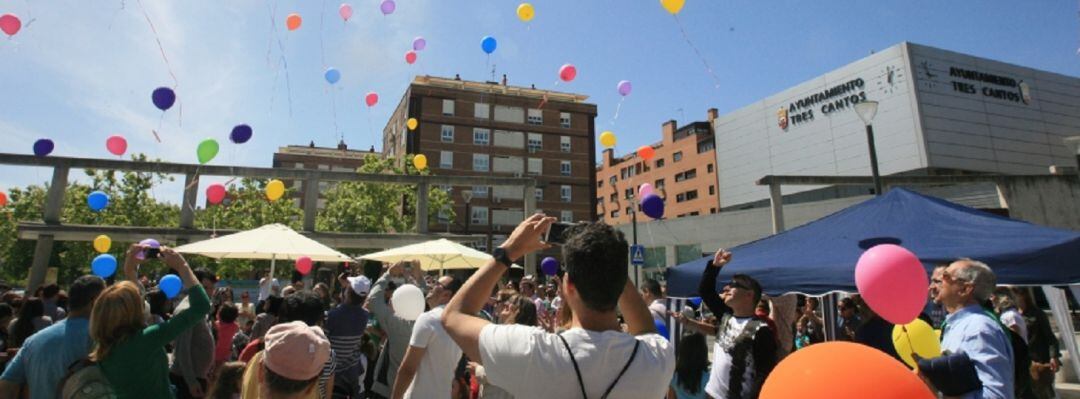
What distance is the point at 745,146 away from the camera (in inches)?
1615

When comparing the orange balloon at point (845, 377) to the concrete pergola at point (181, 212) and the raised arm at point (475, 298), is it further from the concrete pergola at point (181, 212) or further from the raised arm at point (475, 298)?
the concrete pergola at point (181, 212)

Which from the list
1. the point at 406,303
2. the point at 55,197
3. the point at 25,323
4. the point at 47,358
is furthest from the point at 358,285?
the point at 55,197

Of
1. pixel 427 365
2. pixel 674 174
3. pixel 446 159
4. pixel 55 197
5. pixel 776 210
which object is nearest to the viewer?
pixel 427 365

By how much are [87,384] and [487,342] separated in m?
2.54

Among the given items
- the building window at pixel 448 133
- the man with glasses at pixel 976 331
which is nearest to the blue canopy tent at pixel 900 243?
the man with glasses at pixel 976 331

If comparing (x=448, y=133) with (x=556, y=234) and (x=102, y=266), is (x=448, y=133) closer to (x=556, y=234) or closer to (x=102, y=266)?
(x=102, y=266)

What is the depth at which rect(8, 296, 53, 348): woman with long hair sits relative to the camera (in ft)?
18.1

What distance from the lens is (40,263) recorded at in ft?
49.3

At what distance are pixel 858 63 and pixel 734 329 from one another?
116ft

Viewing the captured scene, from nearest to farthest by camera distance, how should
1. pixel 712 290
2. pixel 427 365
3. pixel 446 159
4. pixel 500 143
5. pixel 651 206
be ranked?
pixel 427 365 < pixel 712 290 < pixel 651 206 < pixel 446 159 < pixel 500 143

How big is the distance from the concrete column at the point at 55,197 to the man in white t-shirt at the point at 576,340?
2042 centimetres

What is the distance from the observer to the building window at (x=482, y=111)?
1999 inches

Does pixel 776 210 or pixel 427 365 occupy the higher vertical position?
pixel 776 210

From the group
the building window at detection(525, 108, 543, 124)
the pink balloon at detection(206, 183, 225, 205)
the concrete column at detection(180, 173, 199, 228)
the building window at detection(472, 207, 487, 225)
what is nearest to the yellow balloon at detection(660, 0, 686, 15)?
the pink balloon at detection(206, 183, 225, 205)
